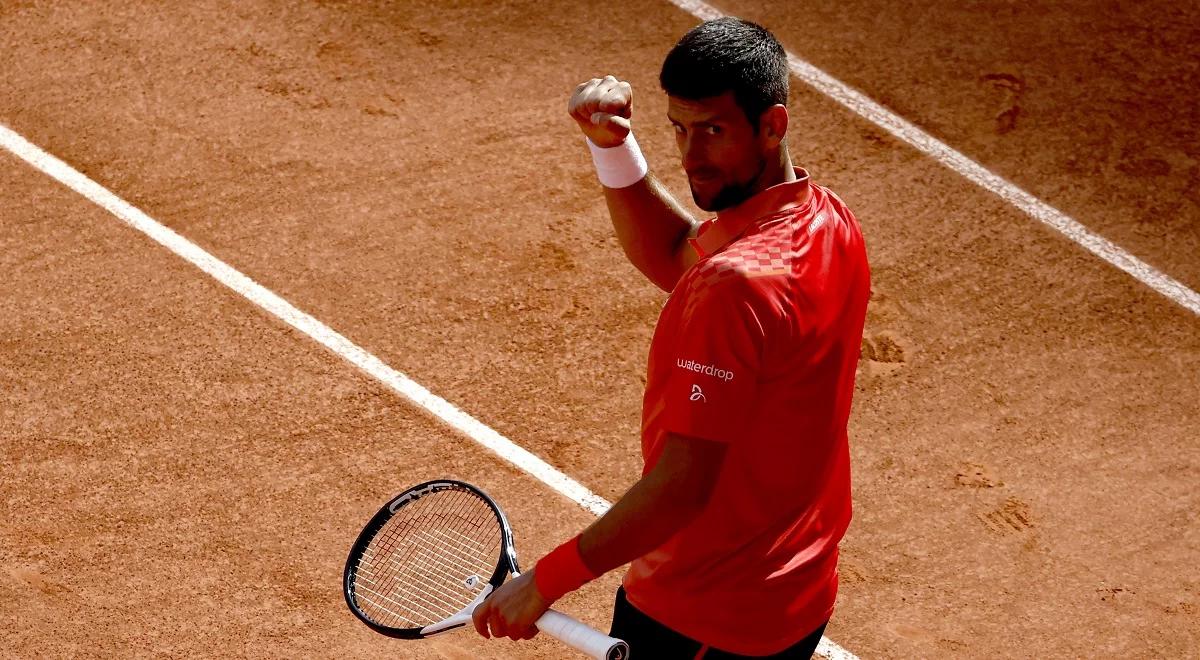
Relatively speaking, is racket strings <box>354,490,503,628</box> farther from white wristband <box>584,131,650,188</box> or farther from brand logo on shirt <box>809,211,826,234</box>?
brand logo on shirt <box>809,211,826,234</box>

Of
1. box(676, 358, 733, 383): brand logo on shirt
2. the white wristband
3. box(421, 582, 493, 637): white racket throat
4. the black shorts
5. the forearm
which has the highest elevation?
box(676, 358, 733, 383): brand logo on shirt

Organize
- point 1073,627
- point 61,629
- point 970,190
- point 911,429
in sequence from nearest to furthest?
point 61,629 → point 1073,627 → point 911,429 → point 970,190

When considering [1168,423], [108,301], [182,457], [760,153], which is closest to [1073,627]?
[1168,423]

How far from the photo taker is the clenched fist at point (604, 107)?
3.70m

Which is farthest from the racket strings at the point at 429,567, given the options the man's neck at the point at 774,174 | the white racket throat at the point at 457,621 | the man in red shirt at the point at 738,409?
the man's neck at the point at 774,174

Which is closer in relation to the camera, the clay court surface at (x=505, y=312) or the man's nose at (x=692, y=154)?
the man's nose at (x=692, y=154)

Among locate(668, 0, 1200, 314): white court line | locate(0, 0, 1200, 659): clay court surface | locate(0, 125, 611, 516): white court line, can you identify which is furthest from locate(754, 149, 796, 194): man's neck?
locate(668, 0, 1200, 314): white court line

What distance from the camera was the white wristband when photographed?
4.00 m

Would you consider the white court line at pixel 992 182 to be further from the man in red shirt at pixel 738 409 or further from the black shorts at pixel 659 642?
the black shorts at pixel 659 642

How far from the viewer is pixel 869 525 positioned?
5.97 metres

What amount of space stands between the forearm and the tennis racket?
2.71 feet

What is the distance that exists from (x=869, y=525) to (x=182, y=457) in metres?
2.91

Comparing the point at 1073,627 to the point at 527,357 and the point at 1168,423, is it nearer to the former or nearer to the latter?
the point at 1168,423

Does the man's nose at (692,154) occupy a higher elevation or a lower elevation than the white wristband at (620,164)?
higher
